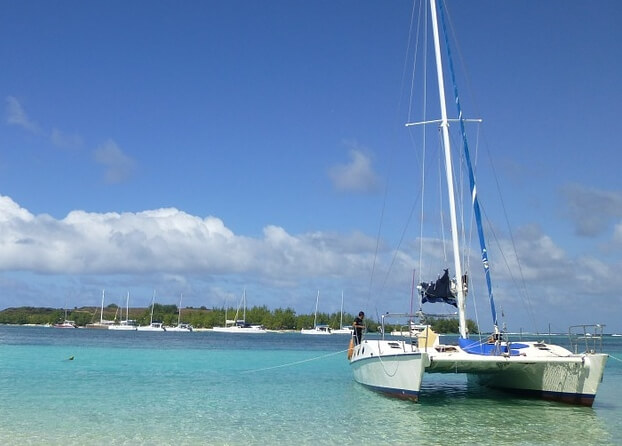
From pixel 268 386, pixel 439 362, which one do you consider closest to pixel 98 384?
pixel 268 386

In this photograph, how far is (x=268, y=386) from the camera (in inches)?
925

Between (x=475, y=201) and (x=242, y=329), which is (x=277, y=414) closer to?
(x=475, y=201)

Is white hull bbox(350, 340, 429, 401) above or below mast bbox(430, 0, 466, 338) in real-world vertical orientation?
below

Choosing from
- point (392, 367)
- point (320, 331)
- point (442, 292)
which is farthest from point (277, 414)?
point (320, 331)

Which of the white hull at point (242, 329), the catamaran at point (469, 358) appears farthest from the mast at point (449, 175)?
the white hull at point (242, 329)

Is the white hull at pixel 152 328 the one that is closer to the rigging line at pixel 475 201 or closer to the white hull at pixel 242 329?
the white hull at pixel 242 329

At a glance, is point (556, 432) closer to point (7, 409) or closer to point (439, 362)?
point (439, 362)

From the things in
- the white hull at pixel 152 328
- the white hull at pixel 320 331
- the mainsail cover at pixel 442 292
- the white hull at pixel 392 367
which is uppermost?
the mainsail cover at pixel 442 292

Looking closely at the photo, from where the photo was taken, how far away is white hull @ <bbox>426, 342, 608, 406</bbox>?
17062mm

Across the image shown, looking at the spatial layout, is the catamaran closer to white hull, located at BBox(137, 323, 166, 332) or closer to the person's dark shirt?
the person's dark shirt

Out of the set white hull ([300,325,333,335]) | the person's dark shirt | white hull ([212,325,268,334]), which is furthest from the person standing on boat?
white hull ([212,325,268,334])

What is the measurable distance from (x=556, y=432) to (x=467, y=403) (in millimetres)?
4572

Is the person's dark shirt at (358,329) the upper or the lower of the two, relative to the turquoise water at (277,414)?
upper

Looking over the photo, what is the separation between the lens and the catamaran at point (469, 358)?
17.2 metres
